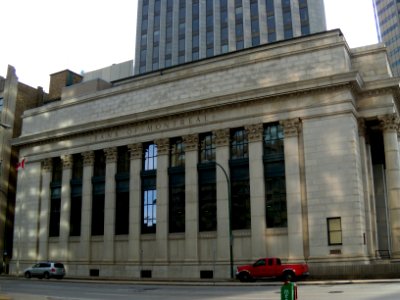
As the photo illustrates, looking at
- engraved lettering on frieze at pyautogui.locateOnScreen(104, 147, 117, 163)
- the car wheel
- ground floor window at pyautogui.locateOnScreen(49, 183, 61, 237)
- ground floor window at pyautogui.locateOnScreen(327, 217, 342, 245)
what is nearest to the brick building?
ground floor window at pyautogui.locateOnScreen(49, 183, 61, 237)

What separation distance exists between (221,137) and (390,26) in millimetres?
95885

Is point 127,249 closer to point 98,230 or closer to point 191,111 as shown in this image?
point 98,230

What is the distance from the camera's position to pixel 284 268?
1224 inches

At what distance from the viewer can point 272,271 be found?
31797 millimetres

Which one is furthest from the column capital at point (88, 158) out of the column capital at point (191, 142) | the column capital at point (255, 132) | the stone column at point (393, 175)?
the stone column at point (393, 175)

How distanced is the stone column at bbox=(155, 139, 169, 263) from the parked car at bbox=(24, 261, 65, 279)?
8.89m

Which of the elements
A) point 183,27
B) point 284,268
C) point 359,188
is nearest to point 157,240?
point 284,268

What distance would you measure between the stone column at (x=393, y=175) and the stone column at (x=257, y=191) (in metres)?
9.35

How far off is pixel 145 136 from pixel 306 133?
14.7m

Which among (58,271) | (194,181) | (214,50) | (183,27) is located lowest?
(58,271)

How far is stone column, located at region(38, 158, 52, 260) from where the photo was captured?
159ft

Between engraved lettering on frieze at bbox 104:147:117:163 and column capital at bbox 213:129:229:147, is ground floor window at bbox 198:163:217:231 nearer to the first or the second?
column capital at bbox 213:129:229:147

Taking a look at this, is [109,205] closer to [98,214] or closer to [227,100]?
[98,214]

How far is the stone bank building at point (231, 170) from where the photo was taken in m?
35.4
